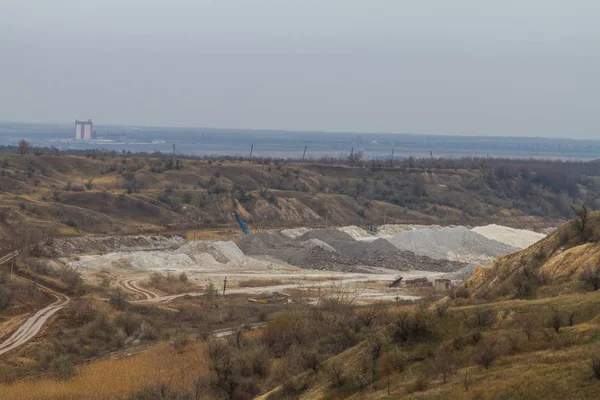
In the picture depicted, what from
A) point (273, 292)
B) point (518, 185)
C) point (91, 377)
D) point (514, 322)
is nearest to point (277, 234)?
point (273, 292)

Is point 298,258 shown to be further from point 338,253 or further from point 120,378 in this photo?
point 120,378

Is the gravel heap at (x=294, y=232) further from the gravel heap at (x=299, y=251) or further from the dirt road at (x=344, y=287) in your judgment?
the dirt road at (x=344, y=287)

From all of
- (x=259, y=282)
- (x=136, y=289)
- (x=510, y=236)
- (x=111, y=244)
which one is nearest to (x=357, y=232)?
(x=510, y=236)

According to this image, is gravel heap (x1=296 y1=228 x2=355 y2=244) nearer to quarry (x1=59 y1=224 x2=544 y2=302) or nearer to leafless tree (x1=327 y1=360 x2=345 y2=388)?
quarry (x1=59 y1=224 x2=544 y2=302)

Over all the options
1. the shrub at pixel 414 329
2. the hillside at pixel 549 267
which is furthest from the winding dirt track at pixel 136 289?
the shrub at pixel 414 329

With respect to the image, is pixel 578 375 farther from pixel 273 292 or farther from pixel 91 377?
pixel 273 292
